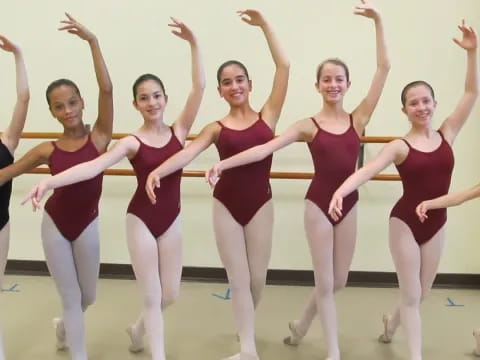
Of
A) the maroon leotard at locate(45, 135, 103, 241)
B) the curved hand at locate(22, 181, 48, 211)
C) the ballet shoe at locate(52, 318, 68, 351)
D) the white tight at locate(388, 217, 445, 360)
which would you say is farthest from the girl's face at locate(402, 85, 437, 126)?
the ballet shoe at locate(52, 318, 68, 351)

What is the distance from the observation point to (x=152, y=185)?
207 cm

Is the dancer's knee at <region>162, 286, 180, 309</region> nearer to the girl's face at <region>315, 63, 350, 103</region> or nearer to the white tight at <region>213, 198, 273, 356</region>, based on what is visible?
the white tight at <region>213, 198, 273, 356</region>

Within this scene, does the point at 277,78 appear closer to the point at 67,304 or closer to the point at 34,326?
the point at 67,304

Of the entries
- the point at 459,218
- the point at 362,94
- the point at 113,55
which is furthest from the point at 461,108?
the point at 113,55

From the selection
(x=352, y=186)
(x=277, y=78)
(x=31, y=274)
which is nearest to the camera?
(x=352, y=186)

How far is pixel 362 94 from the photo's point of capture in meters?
3.46

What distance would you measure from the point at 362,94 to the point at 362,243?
3.38 feet

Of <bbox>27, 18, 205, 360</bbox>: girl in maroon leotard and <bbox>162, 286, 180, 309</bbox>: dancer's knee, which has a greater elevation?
<bbox>27, 18, 205, 360</bbox>: girl in maroon leotard

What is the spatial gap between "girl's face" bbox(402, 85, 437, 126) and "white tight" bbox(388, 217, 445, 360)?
0.45 meters

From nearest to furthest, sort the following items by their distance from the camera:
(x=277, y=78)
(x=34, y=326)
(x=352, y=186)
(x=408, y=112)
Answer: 1. (x=352, y=186)
2. (x=408, y=112)
3. (x=277, y=78)
4. (x=34, y=326)

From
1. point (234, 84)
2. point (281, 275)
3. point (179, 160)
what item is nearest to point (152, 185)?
point (179, 160)

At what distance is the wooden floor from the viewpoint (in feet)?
8.52

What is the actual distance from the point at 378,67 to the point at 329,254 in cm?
87

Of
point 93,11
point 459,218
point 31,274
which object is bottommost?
point 31,274
